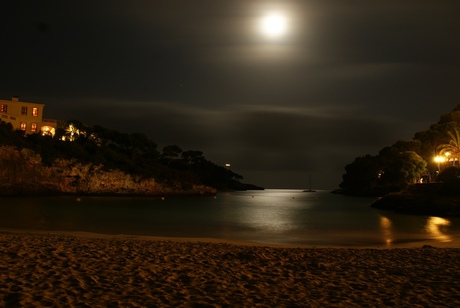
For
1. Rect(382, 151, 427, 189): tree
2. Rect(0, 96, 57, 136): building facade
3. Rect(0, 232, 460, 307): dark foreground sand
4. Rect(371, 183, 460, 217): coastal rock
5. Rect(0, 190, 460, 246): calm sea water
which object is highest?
Rect(0, 96, 57, 136): building facade

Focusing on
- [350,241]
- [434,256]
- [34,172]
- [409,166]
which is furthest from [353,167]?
[434,256]

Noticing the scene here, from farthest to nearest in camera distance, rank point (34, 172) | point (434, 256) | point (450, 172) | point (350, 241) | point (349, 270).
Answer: point (34, 172)
point (450, 172)
point (350, 241)
point (434, 256)
point (349, 270)

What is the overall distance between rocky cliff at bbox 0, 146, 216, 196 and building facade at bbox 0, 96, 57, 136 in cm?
1131

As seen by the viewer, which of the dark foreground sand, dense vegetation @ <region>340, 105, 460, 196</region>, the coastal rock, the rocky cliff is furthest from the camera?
the rocky cliff

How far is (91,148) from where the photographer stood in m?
116

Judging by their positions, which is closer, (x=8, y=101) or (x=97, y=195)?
(x=8, y=101)

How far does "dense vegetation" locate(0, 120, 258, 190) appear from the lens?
90.6 meters

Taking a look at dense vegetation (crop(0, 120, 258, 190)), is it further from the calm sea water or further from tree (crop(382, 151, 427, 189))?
tree (crop(382, 151, 427, 189))

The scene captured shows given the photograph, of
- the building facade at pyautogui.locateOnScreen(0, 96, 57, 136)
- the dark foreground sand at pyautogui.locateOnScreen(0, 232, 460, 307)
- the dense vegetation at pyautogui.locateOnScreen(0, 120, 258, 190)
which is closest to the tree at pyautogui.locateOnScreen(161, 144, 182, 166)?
the dense vegetation at pyautogui.locateOnScreen(0, 120, 258, 190)

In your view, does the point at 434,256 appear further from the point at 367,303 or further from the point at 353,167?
the point at 353,167

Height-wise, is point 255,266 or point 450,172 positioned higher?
point 450,172

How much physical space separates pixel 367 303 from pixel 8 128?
9555 cm

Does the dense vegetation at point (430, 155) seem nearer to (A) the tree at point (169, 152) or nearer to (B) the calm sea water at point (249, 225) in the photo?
(B) the calm sea water at point (249, 225)

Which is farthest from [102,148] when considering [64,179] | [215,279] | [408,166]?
[215,279]
